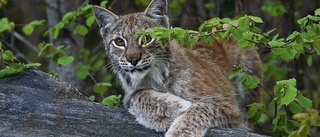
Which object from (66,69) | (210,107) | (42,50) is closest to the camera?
(210,107)

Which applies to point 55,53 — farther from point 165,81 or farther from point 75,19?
point 165,81

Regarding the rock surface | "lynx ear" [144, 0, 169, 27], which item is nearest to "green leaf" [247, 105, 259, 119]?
the rock surface

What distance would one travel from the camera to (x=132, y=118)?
235 inches

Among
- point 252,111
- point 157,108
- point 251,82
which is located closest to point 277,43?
point 251,82

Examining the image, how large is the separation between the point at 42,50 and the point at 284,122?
251 cm

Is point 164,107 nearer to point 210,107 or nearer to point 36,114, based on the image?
point 210,107

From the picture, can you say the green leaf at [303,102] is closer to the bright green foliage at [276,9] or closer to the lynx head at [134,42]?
the lynx head at [134,42]

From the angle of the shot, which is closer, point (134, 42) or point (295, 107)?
point (295, 107)

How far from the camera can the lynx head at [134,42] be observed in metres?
6.09

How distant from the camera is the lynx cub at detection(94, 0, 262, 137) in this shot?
5887mm

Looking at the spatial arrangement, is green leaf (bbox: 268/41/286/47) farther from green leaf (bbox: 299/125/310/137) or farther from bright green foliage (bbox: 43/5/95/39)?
bright green foliage (bbox: 43/5/95/39)

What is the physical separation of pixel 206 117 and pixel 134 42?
34.1 inches

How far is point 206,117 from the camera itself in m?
5.89

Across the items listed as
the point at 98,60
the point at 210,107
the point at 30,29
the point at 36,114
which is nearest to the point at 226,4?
the point at 98,60
